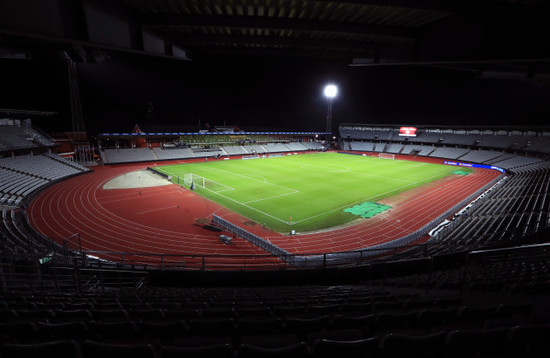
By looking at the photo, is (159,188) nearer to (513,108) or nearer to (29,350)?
(29,350)

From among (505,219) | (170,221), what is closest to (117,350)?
(170,221)

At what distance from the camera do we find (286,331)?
4.35 m

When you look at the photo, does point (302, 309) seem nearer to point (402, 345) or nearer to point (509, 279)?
point (402, 345)

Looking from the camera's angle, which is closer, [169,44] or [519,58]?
[519,58]

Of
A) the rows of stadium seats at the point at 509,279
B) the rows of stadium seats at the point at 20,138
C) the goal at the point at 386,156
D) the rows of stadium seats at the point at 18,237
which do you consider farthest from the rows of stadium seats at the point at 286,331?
the goal at the point at 386,156

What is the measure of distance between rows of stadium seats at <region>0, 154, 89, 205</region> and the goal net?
14.2 metres

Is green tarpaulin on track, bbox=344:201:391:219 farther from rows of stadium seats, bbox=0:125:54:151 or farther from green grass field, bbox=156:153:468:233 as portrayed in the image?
rows of stadium seats, bbox=0:125:54:151

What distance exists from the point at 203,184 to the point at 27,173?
1858 cm

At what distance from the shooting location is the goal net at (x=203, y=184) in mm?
31375

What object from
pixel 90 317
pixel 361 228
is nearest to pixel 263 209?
pixel 361 228

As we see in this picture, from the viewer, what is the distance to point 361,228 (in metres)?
20.3

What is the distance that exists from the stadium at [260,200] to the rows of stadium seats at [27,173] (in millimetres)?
279

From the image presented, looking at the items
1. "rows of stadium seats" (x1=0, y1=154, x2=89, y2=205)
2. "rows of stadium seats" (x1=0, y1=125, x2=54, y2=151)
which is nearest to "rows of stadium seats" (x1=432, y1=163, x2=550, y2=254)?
"rows of stadium seats" (x1=0, y1=154, x2=89, y2=205)

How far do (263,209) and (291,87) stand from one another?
1856 inches
